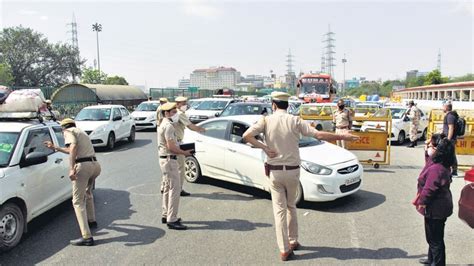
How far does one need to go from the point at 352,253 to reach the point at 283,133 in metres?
1.75

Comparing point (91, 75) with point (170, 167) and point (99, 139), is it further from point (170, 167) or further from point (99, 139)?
point (170, 167)

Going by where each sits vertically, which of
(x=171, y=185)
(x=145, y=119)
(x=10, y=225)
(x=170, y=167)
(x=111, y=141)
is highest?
(x=145, y=119)

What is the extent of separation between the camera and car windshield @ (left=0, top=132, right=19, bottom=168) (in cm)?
503

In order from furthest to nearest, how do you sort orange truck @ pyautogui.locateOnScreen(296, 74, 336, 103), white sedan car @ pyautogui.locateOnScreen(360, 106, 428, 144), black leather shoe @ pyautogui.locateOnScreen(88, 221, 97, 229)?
orange truck @ pyautogui.locateOnScreen(296, 74, 336, 103)
white sedan car @ pyautogui.locateOnScreen(360, 106, 428, 144)
black leather shoe @ pyautogui.locateOnScreen(88, 221, 97, 229)

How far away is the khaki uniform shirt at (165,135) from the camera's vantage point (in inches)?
218

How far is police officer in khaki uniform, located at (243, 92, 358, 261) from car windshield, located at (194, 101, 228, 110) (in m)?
16.1

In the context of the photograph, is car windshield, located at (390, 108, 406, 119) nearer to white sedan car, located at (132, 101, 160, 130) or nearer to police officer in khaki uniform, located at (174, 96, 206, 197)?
police officer in khaki uniform, located at (174, 96, 206, 197)

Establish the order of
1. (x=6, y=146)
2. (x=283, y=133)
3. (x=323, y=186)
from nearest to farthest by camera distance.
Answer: (x=283, y=133) → (x=6, y=146) → (x=323, y=186)

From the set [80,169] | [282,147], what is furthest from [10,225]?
[282,147]

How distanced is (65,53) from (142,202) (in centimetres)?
6324

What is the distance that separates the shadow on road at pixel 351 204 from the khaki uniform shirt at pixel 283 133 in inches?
92.0

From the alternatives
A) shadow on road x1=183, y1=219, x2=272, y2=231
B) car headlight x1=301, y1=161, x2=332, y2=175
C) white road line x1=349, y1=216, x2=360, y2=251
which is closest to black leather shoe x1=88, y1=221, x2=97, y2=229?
shadow on road x1=183, y1=219, x2=272, y2=231

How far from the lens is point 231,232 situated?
5.46m

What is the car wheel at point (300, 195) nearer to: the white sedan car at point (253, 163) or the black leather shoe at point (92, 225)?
the white sedan car at point (253, 163)
